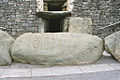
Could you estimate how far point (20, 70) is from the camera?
2.17 metres

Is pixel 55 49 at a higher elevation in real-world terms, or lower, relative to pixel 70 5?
lower

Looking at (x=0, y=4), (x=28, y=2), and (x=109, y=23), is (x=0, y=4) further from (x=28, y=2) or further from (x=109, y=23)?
(x=109, y=23)

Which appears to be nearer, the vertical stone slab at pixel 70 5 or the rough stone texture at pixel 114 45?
the rough stone texture at pixel 114 45

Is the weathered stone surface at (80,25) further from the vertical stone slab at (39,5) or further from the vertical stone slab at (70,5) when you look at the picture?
the vertical stone slab at (39,5)

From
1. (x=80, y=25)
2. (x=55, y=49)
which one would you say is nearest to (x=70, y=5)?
(x=80, y=25)

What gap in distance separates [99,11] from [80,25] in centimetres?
120

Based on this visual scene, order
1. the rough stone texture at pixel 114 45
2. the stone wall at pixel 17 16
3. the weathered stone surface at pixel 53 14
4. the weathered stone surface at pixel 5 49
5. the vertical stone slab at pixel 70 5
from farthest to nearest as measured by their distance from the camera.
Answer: the vertical stone slab at pixel 70 5, the stone wall at pixel 17 16, the weathered stone surface at pixel 53 14, the rough stone texture at pixel 114 45, the weathered stone surface at pixel 5 49

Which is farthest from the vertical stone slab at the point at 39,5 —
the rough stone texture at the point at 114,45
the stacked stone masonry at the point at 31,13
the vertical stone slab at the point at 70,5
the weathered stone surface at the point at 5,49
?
the rough stone texture at the point at 114,45

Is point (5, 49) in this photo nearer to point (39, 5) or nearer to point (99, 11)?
point (39, 5)

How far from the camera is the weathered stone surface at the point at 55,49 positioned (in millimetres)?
2414

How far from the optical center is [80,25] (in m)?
5.73

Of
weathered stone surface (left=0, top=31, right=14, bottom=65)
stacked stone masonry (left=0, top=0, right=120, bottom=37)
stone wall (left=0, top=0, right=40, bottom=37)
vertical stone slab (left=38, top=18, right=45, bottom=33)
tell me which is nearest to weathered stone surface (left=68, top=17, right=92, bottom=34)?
stacked stone masonry (left=0, top=0, right=120, bottom=37)

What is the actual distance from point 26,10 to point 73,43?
3.95 m

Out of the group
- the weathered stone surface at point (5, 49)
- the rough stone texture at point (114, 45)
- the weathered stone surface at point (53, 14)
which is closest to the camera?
the weathered stone surface at point (5, 49)
